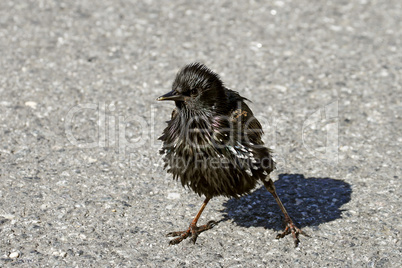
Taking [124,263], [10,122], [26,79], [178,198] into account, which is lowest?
[124,263]

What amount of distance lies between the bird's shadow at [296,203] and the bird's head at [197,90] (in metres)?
1.24

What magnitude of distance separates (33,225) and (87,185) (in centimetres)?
83

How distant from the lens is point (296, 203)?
5.54 metres

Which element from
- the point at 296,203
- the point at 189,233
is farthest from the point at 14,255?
the point at 296,203

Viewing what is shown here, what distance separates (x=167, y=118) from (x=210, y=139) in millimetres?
2497

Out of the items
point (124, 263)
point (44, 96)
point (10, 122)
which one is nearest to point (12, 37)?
point (44, 96)

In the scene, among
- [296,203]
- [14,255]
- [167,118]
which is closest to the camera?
[14,255]

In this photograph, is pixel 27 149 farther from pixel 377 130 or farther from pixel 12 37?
pixel 377 130

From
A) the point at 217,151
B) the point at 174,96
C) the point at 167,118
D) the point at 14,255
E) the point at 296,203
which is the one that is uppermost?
the point at 174,96

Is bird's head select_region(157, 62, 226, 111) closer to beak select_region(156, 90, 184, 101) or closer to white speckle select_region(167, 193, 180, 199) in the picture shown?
beak select_region(156, 90, 184, 101)

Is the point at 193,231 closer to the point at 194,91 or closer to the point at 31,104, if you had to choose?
the point at 194,91

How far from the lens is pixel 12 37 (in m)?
8.73

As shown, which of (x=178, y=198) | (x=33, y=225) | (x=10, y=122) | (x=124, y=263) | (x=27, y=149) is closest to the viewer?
(x=124, y=263)

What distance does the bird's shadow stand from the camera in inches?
207
